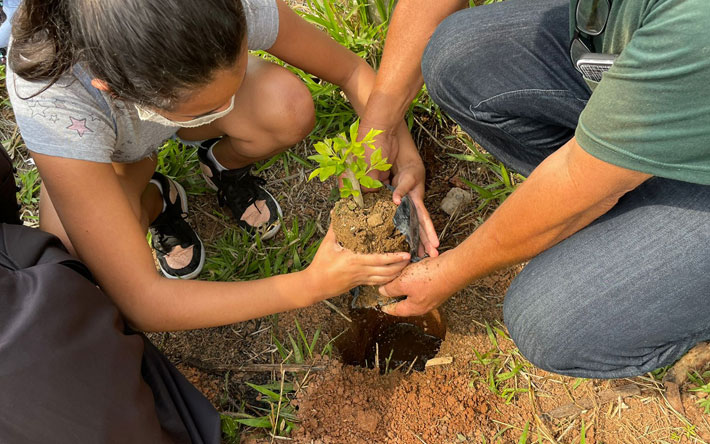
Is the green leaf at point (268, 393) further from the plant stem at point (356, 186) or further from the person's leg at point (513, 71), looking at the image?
the person's leg at point (513, 71)

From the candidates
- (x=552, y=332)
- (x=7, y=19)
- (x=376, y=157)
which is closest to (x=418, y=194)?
(x=376, y=157)

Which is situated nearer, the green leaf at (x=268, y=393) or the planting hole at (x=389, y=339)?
the green leaf at (x=268, y=393)

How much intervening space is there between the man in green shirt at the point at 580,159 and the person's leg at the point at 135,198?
779 millimetres

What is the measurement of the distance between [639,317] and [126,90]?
4.28 ft

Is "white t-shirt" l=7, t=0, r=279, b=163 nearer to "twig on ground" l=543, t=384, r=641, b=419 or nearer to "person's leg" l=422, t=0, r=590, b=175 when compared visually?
"person's leg" l=422, t=0, r=590, b=175

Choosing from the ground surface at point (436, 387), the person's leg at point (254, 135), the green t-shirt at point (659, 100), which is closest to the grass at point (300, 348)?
the ground surface at point (436, 387)

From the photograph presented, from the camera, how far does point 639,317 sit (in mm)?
1351

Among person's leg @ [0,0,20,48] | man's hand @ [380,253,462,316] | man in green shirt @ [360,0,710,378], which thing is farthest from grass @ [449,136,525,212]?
person's leg @ [0,0,20,48]

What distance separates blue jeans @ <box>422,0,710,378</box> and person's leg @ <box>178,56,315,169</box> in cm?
43

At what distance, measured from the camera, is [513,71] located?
1.65 metres

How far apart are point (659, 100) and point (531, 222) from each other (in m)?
0.43

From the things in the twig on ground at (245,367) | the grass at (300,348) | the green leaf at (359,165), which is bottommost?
the twig on ground at (245,367)

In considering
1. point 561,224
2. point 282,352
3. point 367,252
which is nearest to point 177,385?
point 282,352

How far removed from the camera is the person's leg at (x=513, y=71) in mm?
1601
